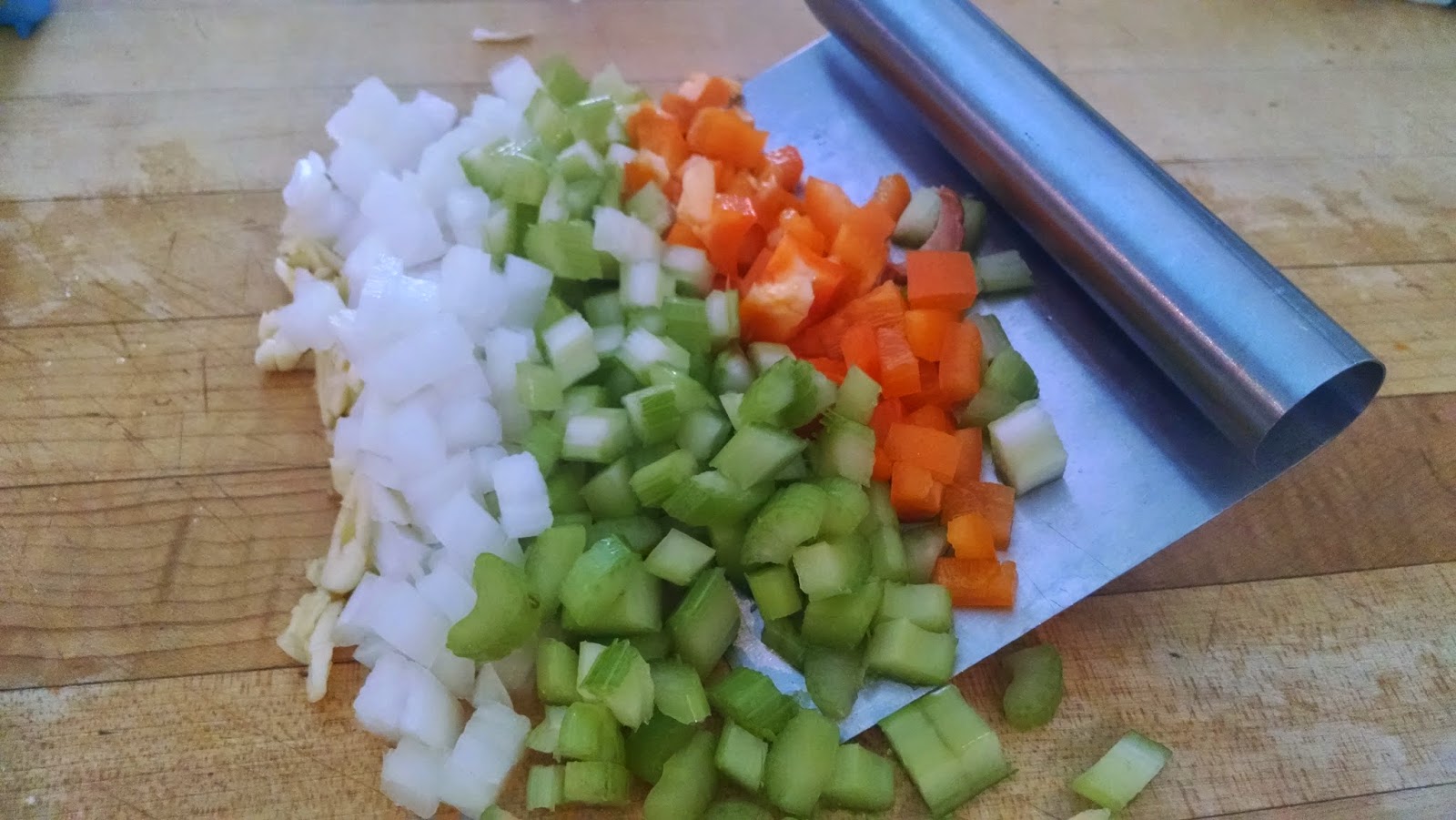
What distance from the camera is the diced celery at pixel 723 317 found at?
1.44 metres

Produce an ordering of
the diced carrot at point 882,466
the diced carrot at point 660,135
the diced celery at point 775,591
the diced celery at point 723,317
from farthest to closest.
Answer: the diced carrot at point 660,135 → the diced celery at point 723,317 → the diced carrot at point 882,466 → the diced celery at point 775,591

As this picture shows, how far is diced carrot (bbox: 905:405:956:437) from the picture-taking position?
1.36 meters

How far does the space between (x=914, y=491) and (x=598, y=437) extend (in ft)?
1.41

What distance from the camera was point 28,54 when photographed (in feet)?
5.97

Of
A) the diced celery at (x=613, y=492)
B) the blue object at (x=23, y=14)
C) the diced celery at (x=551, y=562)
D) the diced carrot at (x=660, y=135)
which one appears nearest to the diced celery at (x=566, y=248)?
the diced carrot at (x=660, y=135)

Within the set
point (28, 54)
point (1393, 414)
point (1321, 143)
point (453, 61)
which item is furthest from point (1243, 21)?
point (28, 54)

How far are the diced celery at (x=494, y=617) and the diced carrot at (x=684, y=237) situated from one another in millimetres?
612

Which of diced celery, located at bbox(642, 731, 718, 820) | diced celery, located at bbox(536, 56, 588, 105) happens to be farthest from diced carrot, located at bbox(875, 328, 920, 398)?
diced celery, located at bbox(536, 56, 588, 105)

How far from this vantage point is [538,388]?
1355 millimetres

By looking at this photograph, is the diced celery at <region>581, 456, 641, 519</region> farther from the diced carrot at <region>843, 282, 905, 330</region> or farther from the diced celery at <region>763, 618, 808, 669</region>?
the diced carrot at <region>843, 282, 905, 330</region>

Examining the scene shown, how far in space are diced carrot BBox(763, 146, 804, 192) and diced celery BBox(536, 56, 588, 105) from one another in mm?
388

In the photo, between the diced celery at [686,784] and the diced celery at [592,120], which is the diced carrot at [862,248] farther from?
the diced celery at [686,784]

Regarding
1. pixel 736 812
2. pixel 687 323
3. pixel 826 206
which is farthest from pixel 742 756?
pixel 826 206

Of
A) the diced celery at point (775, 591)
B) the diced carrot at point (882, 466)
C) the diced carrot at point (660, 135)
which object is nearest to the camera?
the diced celery at point (775, 591)
